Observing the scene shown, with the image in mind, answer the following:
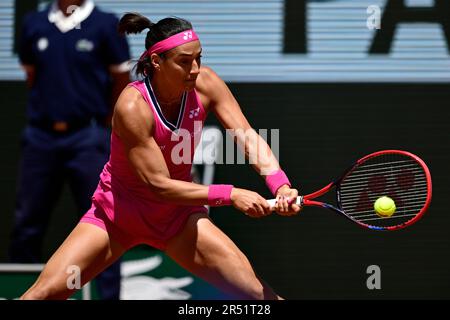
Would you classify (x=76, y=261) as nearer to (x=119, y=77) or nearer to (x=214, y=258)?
(x=214, y=258)

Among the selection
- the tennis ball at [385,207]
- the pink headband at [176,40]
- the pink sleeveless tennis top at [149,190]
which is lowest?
the tennis ball at [385,207]

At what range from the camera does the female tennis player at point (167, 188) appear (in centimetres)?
403

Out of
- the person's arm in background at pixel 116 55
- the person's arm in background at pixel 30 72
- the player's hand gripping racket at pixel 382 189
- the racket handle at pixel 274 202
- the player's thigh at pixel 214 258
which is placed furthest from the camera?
the person's arm in background at pixel 30 72

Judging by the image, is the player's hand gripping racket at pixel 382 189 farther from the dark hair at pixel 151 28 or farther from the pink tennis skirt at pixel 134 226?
the dark hair at pixel 151 28

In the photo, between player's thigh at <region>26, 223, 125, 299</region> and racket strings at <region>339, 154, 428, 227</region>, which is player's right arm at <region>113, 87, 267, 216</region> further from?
racket strings at <region>339, 154, 428, 227</region>

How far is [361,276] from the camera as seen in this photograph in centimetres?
579

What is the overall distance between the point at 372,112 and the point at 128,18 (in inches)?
76.5

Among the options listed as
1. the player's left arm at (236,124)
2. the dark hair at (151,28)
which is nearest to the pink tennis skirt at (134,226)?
the player's left arm at (236,124)

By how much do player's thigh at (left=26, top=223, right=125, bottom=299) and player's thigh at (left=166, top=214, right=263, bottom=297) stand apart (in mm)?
306

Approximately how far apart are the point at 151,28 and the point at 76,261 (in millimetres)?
1007

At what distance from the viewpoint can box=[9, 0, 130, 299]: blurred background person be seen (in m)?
5.36

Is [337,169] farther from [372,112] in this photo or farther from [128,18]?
[128,18]

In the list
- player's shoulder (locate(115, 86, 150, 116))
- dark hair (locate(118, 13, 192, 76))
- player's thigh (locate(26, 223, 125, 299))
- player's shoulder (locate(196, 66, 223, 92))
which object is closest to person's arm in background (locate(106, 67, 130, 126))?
dark hair (locate(118, 13, 192, 76))
